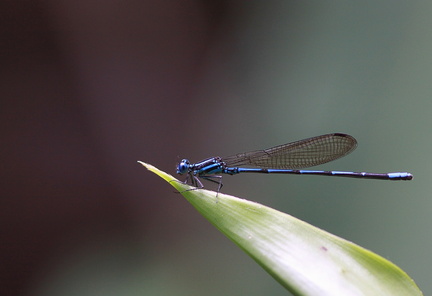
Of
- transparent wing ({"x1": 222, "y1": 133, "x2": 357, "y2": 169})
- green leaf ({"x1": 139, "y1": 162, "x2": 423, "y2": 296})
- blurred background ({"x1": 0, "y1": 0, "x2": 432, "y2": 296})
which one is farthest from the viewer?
blurred background ({"x1": 0, "y1": 0, "x2": 432, "y2": 296})

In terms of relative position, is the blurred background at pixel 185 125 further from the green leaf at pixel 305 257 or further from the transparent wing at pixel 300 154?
the green leaf at pixel 305 257

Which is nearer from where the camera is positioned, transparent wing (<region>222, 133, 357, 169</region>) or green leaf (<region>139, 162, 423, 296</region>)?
green leaf (<region>139, 162, 423, 296</region>)

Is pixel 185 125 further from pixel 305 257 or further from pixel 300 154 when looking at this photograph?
pixel 305 257

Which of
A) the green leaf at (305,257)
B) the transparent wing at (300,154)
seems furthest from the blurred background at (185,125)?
the green leaf at (305,257)

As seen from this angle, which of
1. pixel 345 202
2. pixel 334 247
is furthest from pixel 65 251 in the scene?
pixel 334 247

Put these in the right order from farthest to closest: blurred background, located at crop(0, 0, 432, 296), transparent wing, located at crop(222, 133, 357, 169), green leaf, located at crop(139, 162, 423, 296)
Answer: blurred background, located at crop(0, 0, 432, 296), transparent wing, located at crop(222, 133, 357, 169), green leaf, located at crop(139, 162, 423, 296)

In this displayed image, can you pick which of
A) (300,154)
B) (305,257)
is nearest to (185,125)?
(300,154)

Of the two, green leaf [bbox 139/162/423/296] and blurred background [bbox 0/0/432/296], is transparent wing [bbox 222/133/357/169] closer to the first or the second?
blurred background [bbox 0/0/432/296]

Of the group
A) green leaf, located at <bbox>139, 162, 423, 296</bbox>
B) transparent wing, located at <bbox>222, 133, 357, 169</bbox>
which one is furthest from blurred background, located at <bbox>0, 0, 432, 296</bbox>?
green leaf, located at <bbox>139, 162, 423, 296</bbox>
